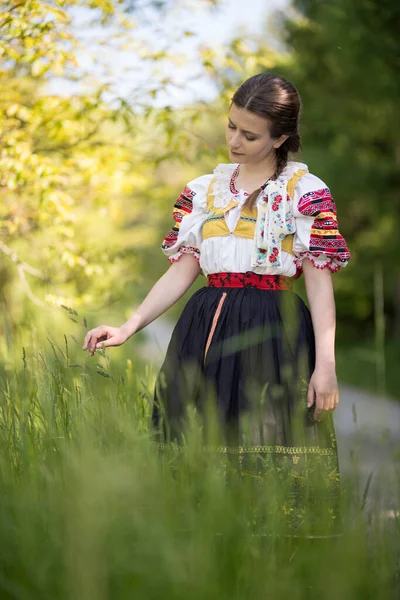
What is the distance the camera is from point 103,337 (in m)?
2.48

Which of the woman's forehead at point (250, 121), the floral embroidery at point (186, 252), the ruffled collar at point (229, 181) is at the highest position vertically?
the woman's forehead at point (250, 121)

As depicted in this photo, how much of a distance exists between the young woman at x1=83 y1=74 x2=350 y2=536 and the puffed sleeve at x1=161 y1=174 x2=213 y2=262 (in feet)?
0.06

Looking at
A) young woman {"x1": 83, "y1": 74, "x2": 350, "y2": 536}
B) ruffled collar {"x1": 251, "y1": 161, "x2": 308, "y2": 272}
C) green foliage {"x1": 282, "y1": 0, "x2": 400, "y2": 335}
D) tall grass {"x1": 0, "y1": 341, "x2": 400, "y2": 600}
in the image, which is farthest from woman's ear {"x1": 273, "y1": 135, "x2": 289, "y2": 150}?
green foliage {"x1": 282, "y1": 0, "x2": 400, "y2": 335}

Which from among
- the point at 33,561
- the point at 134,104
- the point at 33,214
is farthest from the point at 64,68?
the point at 33,561

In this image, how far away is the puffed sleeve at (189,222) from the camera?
8.63 ft

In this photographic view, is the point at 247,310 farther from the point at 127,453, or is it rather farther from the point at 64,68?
the point at 64,68

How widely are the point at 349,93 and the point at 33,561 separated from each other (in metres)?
10.9

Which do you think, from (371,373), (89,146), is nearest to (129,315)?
(89,146)

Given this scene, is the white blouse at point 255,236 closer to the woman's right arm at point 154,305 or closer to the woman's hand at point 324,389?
the woman's right arm at point 154,305

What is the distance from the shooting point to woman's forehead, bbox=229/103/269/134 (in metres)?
2.48

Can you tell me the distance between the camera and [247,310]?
2.45 m

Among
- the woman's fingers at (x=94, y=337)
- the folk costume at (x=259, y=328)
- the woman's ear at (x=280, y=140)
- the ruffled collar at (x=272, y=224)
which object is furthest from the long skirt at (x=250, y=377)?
the woman's ear at (x=280, y=140)

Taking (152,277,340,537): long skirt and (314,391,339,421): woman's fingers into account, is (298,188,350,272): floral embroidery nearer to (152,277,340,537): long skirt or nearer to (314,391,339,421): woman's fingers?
(152,277,340,537): long skirt

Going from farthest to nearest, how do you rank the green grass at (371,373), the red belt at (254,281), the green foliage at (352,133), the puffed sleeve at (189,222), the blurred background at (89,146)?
the green foliage at (352,133), the green grass at (371,373), the blurred background at (89,146), the puffed sleeve at (189,222), the red belt at (254,281)
